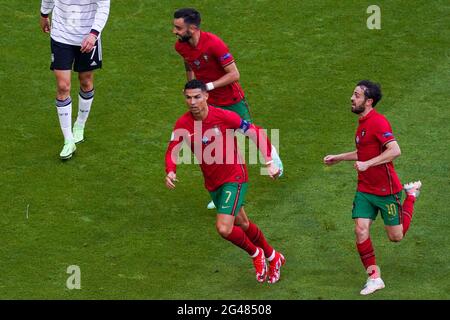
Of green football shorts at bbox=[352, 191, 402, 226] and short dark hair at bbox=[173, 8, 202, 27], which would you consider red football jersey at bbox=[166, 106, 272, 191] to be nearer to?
green football shorts at bbox=[352, 191, 402, 226]

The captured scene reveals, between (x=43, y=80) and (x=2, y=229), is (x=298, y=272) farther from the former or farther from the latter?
(x=43, y=80)

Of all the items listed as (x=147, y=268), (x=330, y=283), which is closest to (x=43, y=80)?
(x=147, y=268)

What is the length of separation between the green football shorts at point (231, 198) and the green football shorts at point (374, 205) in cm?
138

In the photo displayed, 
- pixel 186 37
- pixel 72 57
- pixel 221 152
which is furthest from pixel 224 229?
pixel 72 57

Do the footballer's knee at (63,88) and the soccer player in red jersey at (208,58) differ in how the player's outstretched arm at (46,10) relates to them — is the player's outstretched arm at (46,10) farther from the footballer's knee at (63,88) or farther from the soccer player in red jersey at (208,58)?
the soccer player in red jersey at (208,58)

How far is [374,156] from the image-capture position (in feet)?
45.7

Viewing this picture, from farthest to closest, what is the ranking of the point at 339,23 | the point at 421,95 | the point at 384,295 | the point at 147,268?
1. the point at 339,23
2. the point at 421,95
3. the point at 147,268
4. the point at 384,295

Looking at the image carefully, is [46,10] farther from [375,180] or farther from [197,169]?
[375,180]

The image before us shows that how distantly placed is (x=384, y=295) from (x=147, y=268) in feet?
9.81

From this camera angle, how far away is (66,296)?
45.7 ft

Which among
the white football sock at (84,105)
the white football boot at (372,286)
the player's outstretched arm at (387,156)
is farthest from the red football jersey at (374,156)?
the white football sock at (84,105)

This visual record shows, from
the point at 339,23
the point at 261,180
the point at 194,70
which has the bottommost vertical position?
the point at 261,180

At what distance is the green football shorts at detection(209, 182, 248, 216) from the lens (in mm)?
13938

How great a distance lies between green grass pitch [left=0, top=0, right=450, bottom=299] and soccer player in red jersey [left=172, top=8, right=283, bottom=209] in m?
1.58
